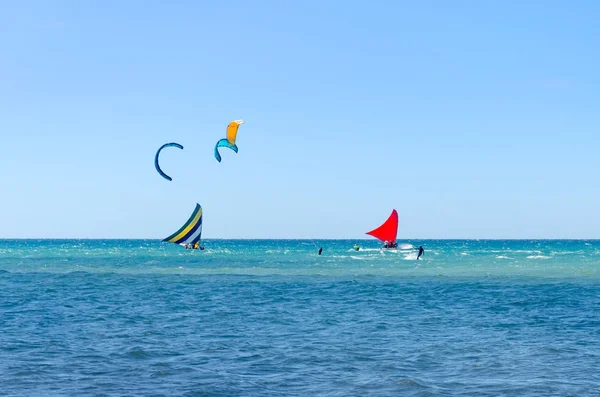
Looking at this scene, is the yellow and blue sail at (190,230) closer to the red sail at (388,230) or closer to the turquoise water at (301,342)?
the red sail at (388,230)

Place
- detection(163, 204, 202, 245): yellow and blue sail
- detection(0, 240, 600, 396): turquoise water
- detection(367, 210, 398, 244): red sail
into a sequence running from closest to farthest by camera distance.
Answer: detection(0, 240, 600, 396): turquoise water, detection(163, 204, 202, 245): yellow and blue sail, detection(367, 210, 398, 244): red sail

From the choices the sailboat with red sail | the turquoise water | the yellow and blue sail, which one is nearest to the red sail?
the sailboat with red sail

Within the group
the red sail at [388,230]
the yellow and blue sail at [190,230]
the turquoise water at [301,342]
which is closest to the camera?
the turquoise water at [301,342]

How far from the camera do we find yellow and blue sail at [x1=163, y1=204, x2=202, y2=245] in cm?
6631

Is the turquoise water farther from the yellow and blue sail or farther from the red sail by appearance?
the red sail

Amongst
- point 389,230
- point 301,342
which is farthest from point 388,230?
point 301,342

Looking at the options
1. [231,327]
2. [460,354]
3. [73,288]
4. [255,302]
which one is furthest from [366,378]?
[73,288]

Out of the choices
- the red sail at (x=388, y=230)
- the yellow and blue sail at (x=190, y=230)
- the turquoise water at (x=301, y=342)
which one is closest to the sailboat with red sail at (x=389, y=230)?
the red sail at (x=388, y=230)

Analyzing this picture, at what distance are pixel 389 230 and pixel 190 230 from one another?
22.8 metres

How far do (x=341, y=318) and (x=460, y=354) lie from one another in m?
7.09

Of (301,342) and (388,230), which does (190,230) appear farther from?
(301,342)

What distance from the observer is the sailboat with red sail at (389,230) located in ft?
248

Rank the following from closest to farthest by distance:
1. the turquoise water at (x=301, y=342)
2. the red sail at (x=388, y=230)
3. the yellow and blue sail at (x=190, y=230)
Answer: the turquoise water at (x=301, y=342) < the yellow and blue sail at (x=190, y=230) < the red sail at (x=388, y=230)

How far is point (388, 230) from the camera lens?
77375 mm
